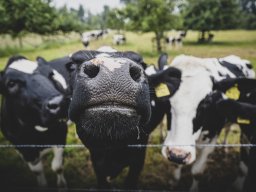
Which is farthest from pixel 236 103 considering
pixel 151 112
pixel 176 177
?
pixel 176 177

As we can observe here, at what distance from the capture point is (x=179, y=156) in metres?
3.18

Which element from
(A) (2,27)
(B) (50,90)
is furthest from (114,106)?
(A) (2,27)

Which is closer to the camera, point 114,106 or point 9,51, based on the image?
point 114,106

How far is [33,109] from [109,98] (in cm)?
228

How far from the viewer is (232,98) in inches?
145

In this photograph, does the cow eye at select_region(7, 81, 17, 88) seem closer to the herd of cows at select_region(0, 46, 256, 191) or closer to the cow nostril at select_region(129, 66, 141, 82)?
the herd of cows at select_region(0, 46, 256, 191)

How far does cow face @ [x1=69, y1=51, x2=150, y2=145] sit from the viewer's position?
1613mm

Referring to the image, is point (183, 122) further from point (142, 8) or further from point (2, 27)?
point (142, 8)

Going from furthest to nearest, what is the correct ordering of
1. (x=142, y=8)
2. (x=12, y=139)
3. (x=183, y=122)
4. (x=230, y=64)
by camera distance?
1. (x=142, y=8)
2. (x=230, y=64)
3. (x=12, y=139)
4. (x=183, y=122)

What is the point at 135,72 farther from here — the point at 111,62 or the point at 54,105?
the point at 54,105

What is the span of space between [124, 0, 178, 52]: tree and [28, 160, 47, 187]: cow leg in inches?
642

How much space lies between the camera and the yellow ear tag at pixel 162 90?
3.33m

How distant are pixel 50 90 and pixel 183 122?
174cm

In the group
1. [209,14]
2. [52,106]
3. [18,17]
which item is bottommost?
[209,14]
